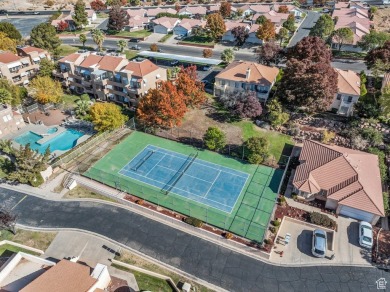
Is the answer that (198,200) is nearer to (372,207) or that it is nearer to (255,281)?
(255,281)

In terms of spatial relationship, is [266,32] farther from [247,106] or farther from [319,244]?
[319,244]

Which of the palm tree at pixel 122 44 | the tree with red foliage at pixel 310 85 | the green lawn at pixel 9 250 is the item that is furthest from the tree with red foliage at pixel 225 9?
the green lawn at pixel 9 250

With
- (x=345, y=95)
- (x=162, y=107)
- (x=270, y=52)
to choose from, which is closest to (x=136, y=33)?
(x=270, y=52)

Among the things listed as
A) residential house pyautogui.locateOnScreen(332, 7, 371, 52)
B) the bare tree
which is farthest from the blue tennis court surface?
residential house pyautogui.locateOnScreen(332, 7, 371, 52)

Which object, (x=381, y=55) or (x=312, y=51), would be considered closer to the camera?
(x=312, y=51)

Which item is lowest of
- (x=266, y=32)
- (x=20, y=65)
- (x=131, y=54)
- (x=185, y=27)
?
(x=131, y=54)

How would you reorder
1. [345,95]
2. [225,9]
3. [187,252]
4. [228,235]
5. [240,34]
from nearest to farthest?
[187,252]
[228,235]
[345,95]
[240,34]
[225,9]

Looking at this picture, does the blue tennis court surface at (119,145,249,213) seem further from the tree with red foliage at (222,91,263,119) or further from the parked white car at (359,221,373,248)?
the parked white car at (359,221,373,248)
